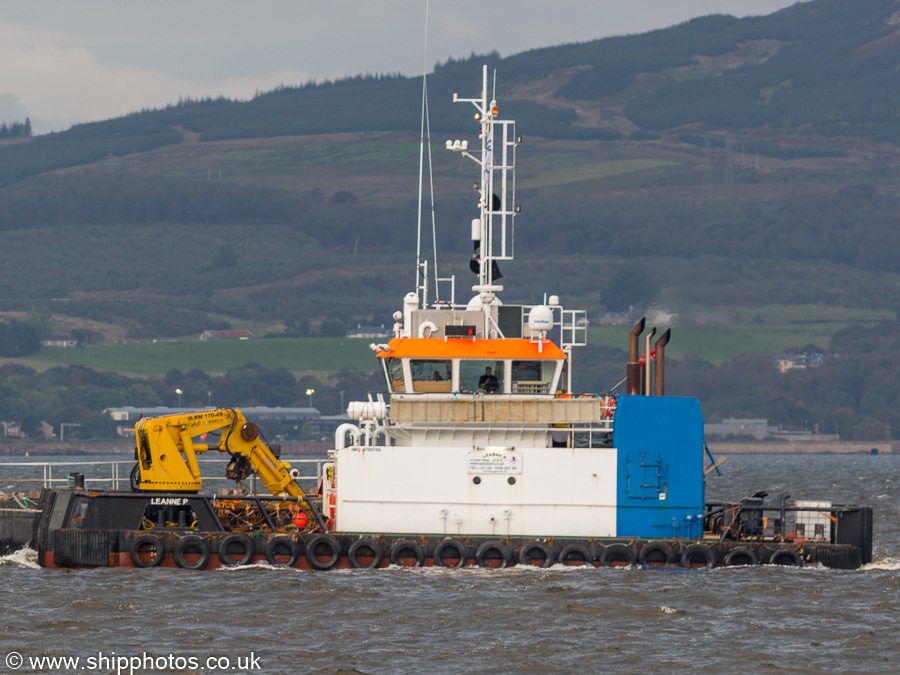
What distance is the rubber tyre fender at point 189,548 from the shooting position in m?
23.6

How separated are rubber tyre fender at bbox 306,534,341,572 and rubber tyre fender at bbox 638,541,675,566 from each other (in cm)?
509

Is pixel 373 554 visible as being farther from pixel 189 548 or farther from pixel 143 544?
pixel 143 544

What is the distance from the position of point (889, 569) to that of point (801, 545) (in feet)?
7.38

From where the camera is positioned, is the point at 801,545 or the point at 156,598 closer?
the point at 156,598

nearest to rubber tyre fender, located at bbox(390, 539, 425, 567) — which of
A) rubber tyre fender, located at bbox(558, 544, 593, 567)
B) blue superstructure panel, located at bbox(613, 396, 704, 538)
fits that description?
rubber tyre fender, located at bbox(558, 544, 593, 567)

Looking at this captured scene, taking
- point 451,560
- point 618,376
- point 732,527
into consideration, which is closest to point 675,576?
point 732,527

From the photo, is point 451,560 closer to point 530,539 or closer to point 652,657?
point 530,539

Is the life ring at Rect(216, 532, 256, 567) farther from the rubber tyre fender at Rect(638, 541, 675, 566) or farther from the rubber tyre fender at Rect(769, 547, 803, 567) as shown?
the rubber tyre fender at Rect(769, 547, 803, 567)

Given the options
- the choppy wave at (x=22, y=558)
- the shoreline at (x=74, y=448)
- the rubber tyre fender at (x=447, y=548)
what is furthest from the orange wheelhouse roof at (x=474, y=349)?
the shoreline at (x=74, y=448)

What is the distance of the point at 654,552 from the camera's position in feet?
77.0

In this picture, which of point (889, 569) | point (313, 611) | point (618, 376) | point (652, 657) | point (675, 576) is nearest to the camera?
point (652, 657)

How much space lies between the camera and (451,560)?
2341cm

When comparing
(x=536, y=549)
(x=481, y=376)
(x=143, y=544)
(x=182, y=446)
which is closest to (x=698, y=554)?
(x=536, y=549)

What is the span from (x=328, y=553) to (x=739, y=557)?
697cm
